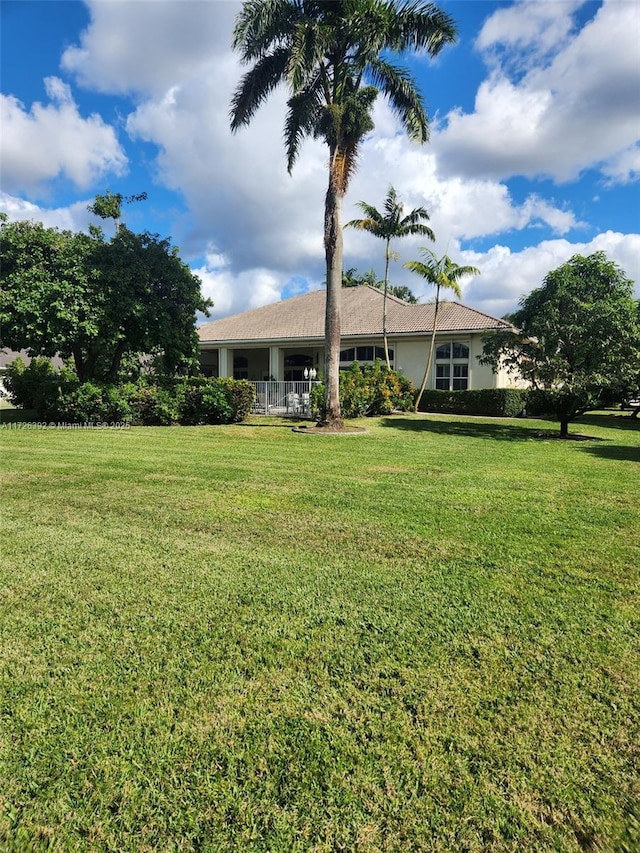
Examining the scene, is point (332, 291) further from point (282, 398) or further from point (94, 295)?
point (282, 398)

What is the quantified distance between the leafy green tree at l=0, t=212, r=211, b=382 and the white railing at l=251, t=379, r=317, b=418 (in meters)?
4.22

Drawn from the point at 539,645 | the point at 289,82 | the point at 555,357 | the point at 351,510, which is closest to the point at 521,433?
the point at 555,357

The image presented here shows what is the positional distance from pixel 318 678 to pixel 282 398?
18.0m

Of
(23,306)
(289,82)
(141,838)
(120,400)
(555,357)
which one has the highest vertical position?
(289,82)

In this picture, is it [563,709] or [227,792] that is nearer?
[227,792]

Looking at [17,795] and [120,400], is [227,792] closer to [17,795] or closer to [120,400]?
[17,795]

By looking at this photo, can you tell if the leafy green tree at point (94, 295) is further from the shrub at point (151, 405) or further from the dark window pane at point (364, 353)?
the dark window pane at point (364, 353)

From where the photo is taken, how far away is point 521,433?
45.3ft

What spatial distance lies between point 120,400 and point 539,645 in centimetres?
1393

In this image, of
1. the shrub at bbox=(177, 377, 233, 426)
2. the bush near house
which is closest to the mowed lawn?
the shrub at bbox=(177, 377, 233, 426)

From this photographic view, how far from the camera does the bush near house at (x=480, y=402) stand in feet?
67.4

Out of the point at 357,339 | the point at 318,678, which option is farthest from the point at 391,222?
the point at 318,678

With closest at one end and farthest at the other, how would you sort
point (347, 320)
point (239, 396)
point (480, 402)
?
point (239, 396)
point (480, 402)
point (347, 320)

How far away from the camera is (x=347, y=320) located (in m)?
26.2
